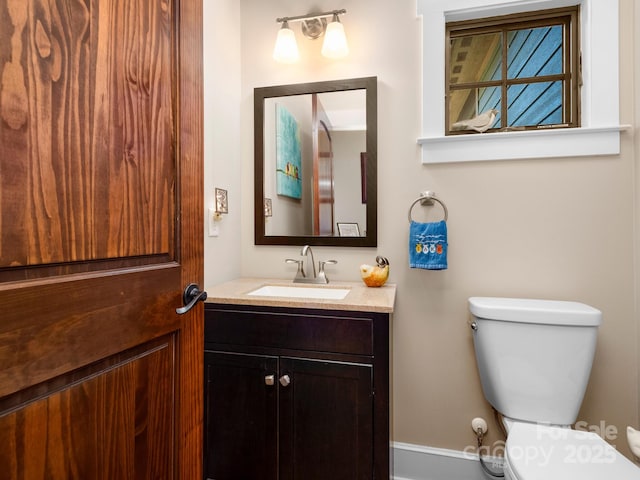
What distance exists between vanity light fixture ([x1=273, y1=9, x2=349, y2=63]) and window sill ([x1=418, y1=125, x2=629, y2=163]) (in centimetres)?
64

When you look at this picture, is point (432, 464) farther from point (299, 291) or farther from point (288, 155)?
point (288, 155)

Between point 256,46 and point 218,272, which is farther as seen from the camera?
point 256,46

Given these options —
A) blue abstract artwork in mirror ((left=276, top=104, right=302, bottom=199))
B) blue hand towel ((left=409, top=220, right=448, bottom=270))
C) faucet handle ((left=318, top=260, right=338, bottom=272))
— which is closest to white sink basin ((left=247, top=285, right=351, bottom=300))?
faucet handle ((left=318, top=260, right=338, bottom=272))

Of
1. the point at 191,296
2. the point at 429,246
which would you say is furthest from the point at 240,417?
the point at 429,246

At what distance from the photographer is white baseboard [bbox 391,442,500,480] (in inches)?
58.6

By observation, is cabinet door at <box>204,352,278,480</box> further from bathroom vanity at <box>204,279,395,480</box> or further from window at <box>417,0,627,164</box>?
window at <box>417,0,627,164</box>

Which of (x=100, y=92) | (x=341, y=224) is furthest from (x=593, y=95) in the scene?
(x=100, y=92)

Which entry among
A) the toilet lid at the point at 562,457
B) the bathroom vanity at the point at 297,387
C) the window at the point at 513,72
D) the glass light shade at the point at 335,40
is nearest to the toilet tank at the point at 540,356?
the toilet lid at the point at 562,457

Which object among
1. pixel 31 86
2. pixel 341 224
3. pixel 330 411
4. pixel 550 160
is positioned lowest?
pixel 330 411

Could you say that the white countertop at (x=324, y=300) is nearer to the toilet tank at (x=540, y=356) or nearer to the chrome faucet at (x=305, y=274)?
the chrome faucet at (x=305, y=274)

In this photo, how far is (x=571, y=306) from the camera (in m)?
1.29

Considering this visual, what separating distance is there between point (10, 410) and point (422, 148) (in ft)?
5.33

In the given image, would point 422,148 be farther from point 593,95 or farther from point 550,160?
point 593,95

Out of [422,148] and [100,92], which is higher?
[422,148]
